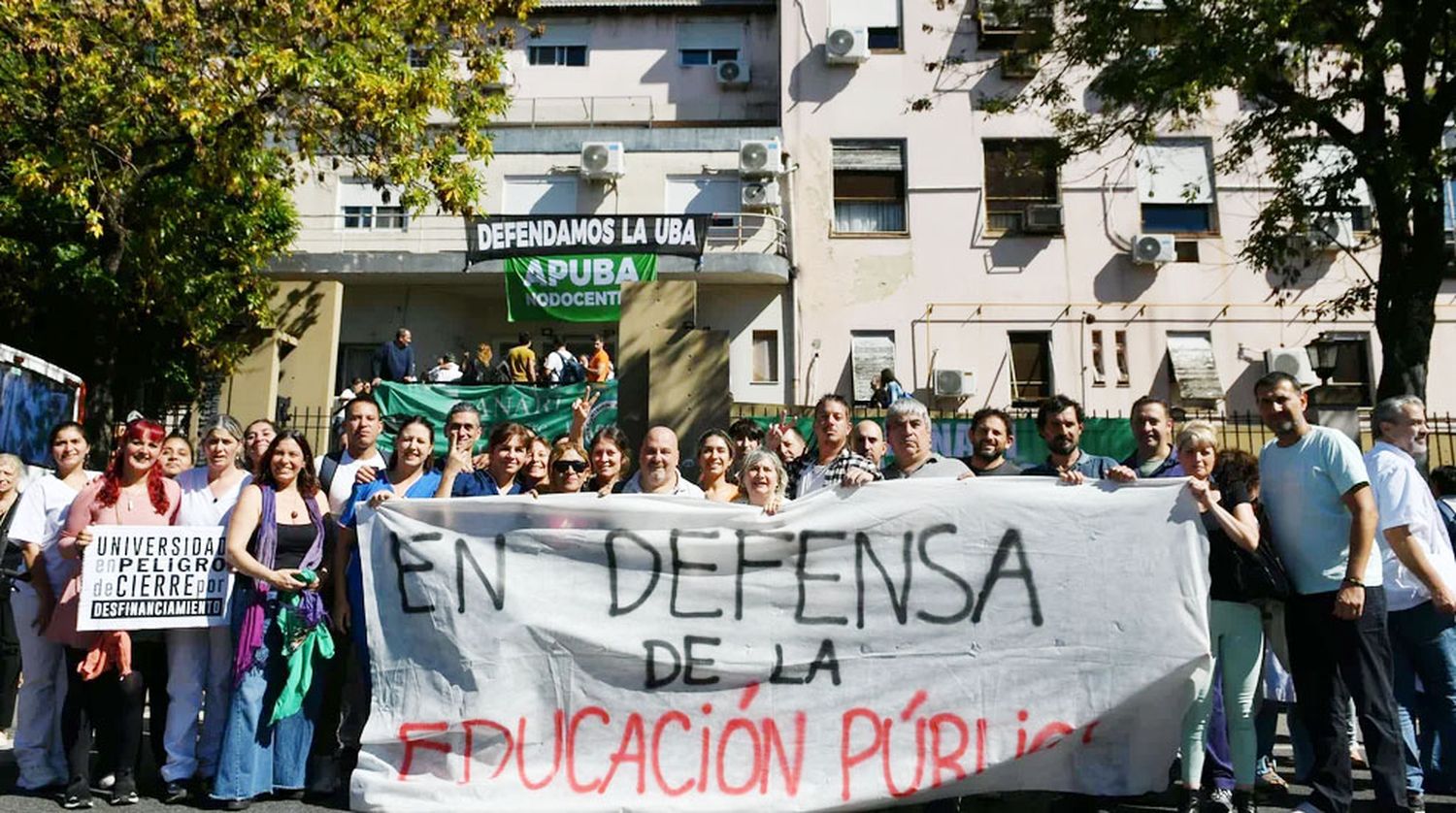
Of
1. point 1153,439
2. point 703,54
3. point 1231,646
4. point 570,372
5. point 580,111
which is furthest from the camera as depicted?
point 703,54

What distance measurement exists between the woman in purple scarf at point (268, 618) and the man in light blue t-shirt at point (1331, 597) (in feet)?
14.7

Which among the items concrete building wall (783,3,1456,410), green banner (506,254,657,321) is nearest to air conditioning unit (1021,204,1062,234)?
concrete building wall (783,3,1456,410)

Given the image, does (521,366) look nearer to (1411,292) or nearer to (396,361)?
(396,361)

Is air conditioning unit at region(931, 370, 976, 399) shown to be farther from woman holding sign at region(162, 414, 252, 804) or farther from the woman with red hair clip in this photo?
the woman with red hair clip

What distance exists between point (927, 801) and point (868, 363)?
52.6 feet

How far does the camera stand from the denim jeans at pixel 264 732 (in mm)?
4898

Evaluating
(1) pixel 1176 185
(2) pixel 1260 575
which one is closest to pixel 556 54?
(1) pixel 1176 185

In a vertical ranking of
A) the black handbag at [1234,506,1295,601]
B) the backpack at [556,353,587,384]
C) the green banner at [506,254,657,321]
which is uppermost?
the green banner at [506,254,657,321]

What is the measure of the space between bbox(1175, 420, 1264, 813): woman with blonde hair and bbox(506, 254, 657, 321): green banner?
15078mm

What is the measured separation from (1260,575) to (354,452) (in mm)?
4460

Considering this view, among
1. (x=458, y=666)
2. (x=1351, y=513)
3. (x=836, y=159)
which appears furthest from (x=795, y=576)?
(x=836, y=159)

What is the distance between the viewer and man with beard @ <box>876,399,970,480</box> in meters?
5.13

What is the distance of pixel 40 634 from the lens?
5.27 m

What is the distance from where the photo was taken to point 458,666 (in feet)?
15.9
